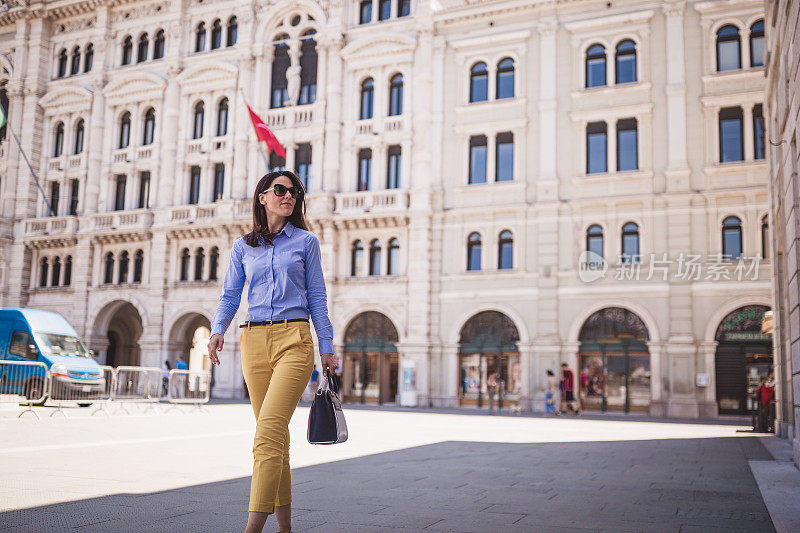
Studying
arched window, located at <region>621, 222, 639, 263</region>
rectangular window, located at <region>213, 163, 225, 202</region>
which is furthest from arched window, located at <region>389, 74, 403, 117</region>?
arched window, located at <region>621, 222, 639, 263</region>

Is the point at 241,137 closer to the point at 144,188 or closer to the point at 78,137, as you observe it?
the point at 144,188

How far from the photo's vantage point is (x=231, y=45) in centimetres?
3819

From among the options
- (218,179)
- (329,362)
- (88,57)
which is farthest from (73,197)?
(329,362)

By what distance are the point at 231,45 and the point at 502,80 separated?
14.2 metres

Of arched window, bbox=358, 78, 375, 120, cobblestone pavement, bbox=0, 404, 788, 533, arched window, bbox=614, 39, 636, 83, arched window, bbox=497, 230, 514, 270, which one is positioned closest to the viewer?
cobblestone pavement, bbox=0, 404, 788, 533

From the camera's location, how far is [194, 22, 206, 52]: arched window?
3903 centimetres

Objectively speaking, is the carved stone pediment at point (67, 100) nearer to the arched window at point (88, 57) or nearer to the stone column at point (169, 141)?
the arched window at point (88, 57)

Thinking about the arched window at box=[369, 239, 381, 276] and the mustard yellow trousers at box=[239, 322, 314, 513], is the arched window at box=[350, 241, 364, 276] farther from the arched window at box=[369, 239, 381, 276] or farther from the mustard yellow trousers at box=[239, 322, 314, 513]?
the mustard yellow trousers at box=[239, 322, 314, 513]

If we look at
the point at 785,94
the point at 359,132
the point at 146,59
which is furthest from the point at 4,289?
the point at 785,94

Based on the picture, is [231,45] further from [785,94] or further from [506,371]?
[785,94]

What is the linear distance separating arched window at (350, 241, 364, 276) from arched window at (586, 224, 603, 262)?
32.2 ft

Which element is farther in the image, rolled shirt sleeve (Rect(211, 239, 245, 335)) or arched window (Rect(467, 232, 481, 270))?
arched window (Rect(467, 232, 481, 270))

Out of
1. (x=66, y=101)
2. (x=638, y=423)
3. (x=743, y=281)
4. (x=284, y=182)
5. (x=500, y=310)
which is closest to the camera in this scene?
(x=284, y=182)

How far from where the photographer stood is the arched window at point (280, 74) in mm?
36656
